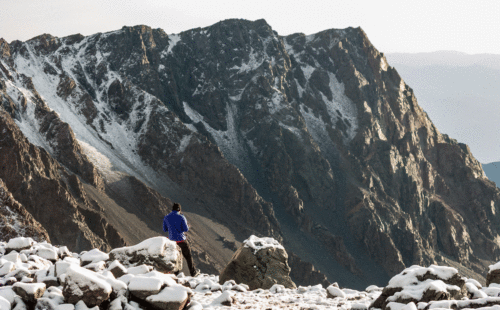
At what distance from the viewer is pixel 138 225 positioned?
94812mm

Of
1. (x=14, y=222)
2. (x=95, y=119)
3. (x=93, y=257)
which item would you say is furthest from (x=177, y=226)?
(x=95, y=119)

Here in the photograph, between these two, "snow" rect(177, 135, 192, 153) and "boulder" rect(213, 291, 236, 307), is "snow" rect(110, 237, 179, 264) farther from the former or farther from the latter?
"snow" rect(177, 135, 192, 153)

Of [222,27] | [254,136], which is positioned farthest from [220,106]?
[222,27]

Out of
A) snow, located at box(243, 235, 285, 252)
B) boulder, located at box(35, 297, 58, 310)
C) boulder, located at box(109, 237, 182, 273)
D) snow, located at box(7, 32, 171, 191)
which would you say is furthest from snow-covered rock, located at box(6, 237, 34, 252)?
snow, located at box(7, 32, 171, 191)

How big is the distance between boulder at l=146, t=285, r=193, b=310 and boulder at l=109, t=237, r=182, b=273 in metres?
3.68

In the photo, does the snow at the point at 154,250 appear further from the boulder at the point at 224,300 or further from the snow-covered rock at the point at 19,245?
the snow-covered rock at the point at 19,245

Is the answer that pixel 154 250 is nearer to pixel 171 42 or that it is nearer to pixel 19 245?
pixel 19 245

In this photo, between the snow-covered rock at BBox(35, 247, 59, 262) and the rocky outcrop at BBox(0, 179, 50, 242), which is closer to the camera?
the snow-covered rock at BBox(35, 247, 59, 262)

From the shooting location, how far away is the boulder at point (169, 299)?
10188 mm

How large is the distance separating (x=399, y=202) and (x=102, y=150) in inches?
3751

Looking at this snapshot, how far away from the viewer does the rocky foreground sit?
9664 millimetres

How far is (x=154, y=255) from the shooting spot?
14.0 m

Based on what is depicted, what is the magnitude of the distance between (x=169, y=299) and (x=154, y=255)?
13.1ft

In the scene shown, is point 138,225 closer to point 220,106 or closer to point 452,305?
point 220,106
